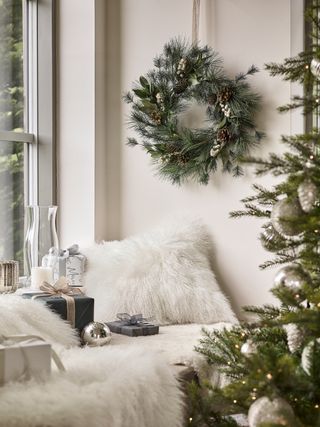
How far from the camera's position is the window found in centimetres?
363

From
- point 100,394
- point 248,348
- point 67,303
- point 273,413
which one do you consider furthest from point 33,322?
point 273,413

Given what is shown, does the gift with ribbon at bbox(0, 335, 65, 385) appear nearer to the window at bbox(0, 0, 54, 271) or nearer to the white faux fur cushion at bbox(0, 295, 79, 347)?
the white faux fur cushion at bbox(0, 295, 79, 347)

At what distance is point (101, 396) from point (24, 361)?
268 mm

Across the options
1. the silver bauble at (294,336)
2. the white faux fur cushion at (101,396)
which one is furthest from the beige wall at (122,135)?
the silver bauble at (294,336)

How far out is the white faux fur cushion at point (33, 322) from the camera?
2441 millimetres

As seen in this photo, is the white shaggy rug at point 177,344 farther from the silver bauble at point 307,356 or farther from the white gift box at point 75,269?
the silver bauble at point 307,356

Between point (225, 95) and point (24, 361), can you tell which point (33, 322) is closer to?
point (24, 361)

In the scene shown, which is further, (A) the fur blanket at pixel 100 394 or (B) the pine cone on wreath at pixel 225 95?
(B) the pine cone on wreath at pixel 225 95

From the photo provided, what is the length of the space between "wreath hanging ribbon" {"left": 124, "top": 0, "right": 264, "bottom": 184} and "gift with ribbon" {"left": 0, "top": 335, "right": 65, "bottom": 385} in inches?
58.1

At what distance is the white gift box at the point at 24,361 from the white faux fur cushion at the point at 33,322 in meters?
0.37

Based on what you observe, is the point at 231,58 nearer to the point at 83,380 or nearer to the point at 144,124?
the point at 144,124

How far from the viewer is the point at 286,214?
5.24ft

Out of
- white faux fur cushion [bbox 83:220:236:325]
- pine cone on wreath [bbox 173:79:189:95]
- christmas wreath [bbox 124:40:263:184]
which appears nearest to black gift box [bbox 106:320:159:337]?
white faux fur cushion [bbox 83:220:236:325]

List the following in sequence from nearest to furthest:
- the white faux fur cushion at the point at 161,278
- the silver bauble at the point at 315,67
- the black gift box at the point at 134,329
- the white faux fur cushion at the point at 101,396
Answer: the silver bauble at the point at 315,67 < the white faux fur cushion at the point at 101,396 < the black gift box at the point at 134,329 < the white faux fur cushion at the point at 161,278
